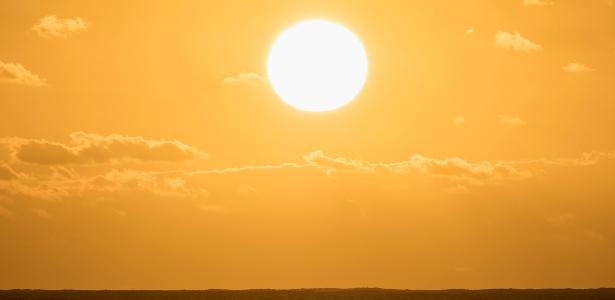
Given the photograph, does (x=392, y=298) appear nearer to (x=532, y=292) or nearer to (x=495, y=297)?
(x=495, y=297)

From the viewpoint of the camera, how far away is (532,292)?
15938cm

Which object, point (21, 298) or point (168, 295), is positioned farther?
point (168, 295)

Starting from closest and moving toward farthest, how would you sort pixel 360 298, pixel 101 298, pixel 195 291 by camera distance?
1. pixel 360 298
2. pixel 101 298
3. pixel 195 291

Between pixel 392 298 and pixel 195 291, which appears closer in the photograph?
pixel 392 298

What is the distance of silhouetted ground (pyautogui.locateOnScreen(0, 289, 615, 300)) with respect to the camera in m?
147

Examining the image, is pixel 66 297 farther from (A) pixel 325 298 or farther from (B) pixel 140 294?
(A) pixel 325 298

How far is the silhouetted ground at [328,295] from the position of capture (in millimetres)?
147312

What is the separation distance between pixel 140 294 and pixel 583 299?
60384 mm

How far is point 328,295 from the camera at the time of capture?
14938 cm

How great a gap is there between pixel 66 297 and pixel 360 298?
41.6m

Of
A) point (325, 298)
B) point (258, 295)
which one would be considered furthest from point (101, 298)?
point (325, 298)

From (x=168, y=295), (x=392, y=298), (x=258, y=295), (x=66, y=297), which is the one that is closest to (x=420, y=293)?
(x=392, y=298)

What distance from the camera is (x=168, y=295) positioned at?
A: 513 ft

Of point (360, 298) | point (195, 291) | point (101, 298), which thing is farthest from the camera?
point (195, 291)
